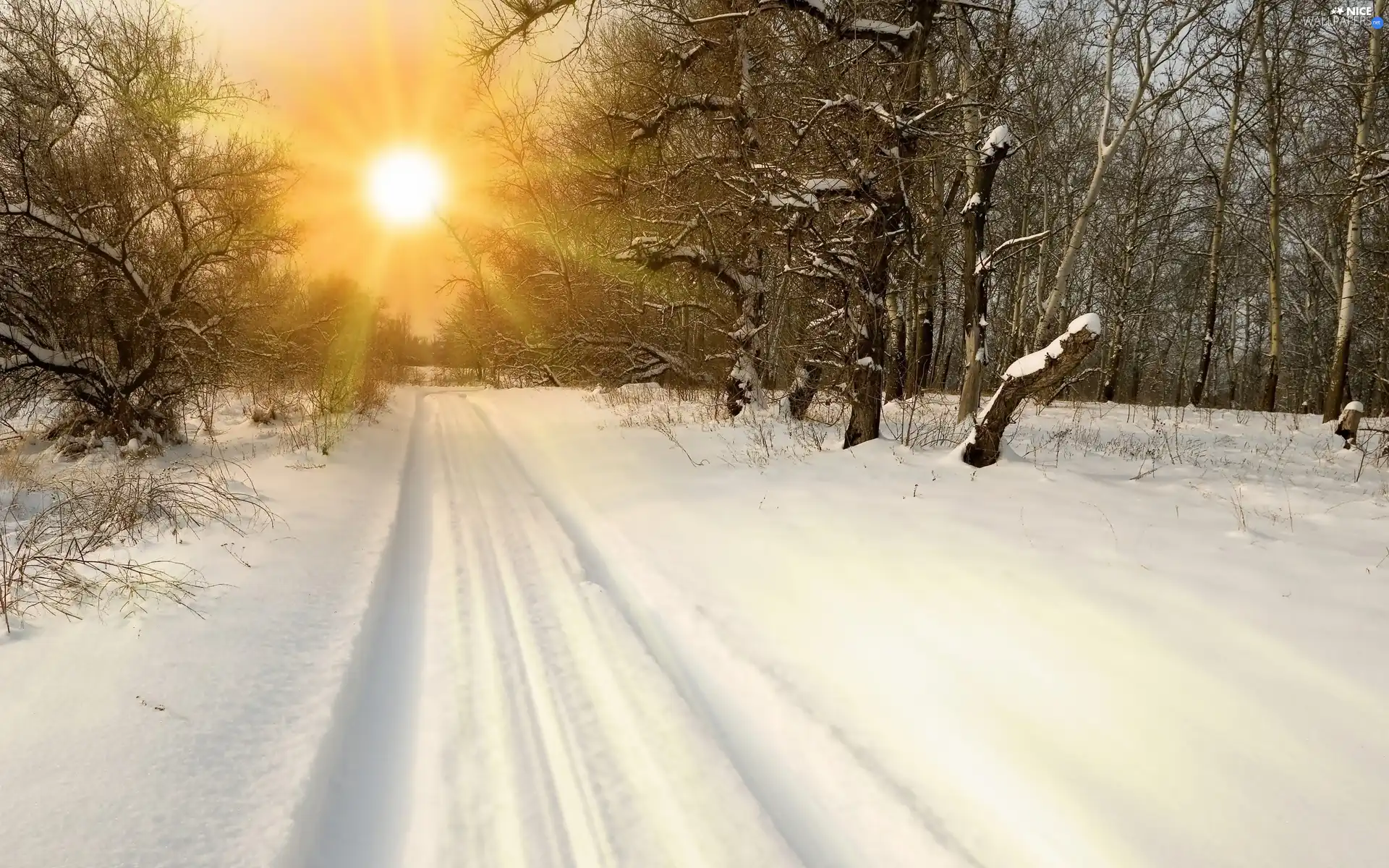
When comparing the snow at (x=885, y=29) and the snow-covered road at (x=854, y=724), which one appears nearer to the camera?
the snow-covered road at (x=854, y=724)

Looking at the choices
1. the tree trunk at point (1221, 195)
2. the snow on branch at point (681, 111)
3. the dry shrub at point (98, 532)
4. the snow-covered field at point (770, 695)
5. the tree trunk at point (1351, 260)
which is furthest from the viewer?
the tree trunk at point (1221, 195)

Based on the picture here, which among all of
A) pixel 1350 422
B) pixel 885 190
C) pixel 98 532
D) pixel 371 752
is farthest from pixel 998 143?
pixel 98 532

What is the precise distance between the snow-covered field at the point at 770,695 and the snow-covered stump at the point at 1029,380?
0.70m

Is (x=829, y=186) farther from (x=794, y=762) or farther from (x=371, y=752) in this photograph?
(x=371, y=752)

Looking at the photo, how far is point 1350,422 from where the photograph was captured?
9.93 m

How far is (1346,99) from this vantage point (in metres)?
12.2

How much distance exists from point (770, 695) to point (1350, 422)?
12689mm

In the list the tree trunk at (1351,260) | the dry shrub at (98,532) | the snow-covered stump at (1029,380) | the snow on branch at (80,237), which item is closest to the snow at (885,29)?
the snow-covered stump at (1029,380)

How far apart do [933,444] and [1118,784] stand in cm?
563

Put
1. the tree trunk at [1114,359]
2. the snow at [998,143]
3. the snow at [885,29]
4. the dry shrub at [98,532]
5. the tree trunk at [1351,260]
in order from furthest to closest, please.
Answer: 1. the tree trunk at [1114,359]
2. the tree trunk at [1351,260]
3. the snow at [885,29]
4. the snow at [998,143]
5. the dry shrub at [98,532]

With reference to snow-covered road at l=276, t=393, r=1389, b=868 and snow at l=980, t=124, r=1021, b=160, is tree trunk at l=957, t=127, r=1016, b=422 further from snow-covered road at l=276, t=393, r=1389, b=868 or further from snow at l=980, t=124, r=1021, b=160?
snow-covered road at l=276, t=393, r=1389, b=868

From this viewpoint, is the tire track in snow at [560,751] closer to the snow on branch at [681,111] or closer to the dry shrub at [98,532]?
the dry shrub at [98,532]

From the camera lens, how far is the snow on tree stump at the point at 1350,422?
9.68m

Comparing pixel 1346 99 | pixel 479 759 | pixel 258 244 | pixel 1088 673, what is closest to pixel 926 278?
pixel 1088 673
